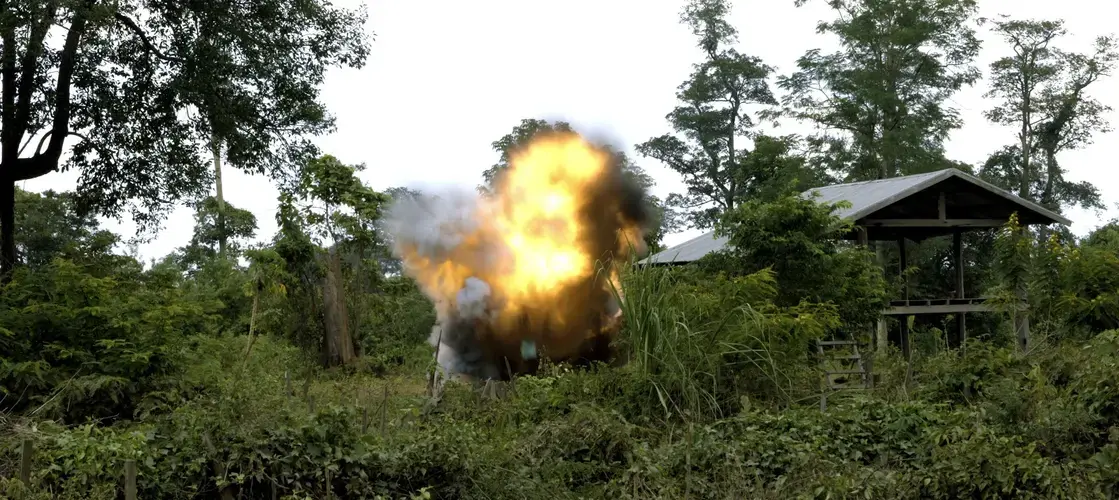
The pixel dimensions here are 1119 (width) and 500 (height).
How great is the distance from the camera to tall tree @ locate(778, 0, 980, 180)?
3269 centimetres

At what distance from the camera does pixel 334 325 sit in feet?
65.8

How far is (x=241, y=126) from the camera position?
50.9 feet

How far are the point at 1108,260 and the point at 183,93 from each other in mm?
12766

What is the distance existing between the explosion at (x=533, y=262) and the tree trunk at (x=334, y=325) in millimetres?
5173

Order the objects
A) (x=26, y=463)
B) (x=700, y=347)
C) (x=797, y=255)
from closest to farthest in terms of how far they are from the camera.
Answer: (x=26, y=463) → (x=700, y=347) → (x=797, y=255)

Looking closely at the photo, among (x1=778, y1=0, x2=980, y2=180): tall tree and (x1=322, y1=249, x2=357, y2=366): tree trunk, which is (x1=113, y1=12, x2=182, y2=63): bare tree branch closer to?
(x1=322, y1=249, x2=357, y2=366): tree trunk

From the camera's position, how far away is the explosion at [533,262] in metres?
14.9

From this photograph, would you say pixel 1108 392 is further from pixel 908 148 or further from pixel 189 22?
pixel 908 148

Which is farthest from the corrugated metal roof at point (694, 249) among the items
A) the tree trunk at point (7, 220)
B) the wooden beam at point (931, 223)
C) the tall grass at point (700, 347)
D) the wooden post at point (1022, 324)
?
the tree trunk at point (7, 220)

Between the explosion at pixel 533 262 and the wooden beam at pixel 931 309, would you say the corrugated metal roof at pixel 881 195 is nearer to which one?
the wooden beam at pixel 931 309

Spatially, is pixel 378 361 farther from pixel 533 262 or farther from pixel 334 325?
pixel 533 262

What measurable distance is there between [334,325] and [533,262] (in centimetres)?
672

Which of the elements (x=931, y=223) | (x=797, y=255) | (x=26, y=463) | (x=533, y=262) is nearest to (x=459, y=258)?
(x=533, y=262)

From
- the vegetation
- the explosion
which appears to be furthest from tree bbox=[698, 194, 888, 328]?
the explosion
